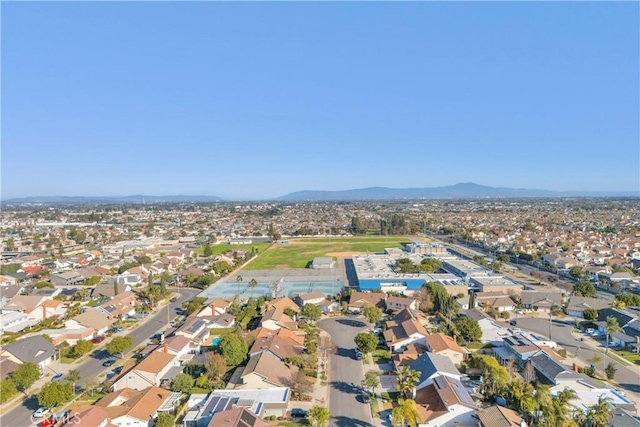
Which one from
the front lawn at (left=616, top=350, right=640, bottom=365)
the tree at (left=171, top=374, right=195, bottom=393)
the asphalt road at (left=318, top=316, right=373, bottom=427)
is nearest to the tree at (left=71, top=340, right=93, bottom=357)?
the tree at (left=171, top=374, right=195, bottom=393)

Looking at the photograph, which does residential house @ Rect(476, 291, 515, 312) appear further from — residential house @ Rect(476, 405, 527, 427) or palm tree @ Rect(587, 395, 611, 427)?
palm tree @ Rect(587, 395, 611, 427)

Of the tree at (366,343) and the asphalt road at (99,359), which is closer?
the asphalt road at (99,359)

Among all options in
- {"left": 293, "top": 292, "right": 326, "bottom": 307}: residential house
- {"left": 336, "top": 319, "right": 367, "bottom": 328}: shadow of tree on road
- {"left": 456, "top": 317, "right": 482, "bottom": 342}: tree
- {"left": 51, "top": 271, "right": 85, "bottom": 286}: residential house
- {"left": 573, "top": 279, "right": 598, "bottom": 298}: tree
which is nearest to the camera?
{"left": 456, "top": 317, "right": 482, "bottom": 342}: tree

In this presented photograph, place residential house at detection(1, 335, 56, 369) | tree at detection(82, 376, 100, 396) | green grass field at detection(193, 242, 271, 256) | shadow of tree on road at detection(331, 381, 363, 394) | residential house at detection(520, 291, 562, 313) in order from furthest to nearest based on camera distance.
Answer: green grass field at detection(193, 242, 271, 256)
residential house at detection(520, 291, 562, 313)
residential house at detection(1, 335, 56, 369)
shadow of tree on road at detection(331, 381, 363, 394)
tree at detection(82, 376, 100, 396)

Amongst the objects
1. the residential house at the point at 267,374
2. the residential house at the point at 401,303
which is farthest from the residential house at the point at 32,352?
the residential house at the point at 401,303

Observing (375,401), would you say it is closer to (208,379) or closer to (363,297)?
(208,379)

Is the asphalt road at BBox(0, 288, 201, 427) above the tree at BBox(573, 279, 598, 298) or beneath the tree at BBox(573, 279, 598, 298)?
beneath

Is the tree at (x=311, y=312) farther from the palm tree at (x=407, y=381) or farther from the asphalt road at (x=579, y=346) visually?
the asphalt road at (x=579, y=346)
